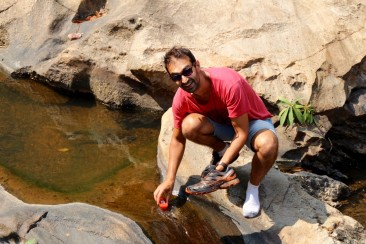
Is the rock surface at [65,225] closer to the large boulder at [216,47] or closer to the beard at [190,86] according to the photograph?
the beard at [190,86]

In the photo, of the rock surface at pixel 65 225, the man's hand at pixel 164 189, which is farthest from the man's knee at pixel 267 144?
the rock surface at pixel 65 225

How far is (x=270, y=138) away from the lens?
3811 mm

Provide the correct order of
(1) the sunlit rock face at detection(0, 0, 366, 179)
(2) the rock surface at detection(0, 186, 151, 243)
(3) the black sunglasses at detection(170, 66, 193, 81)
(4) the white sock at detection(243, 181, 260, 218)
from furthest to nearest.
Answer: (1) the sunlit rock face at detection(0, 0, 366, 179) < (4) the white sock at detection(243, 181, 260, 218) < (2) the rock surface at detection(0, 186, 151, 243) < (3) the black sunglasses at detection(170, 66, 193, 81)

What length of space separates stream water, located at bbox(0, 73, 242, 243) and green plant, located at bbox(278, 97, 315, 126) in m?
1.31

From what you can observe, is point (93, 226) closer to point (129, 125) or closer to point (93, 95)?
point (129, 125)

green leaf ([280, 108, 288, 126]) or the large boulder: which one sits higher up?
the large boulder

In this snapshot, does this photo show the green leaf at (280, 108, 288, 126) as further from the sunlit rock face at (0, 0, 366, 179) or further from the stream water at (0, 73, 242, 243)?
the stream water at (0, 73, 242, 243)

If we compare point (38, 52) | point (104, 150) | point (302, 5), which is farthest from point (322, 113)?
point (38, 52)

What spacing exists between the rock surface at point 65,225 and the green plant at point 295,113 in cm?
201

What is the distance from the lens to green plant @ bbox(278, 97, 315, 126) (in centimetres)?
534

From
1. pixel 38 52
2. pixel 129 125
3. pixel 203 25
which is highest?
pixel 203 25

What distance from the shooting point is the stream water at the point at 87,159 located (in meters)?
4.18

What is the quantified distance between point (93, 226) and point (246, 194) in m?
1.13

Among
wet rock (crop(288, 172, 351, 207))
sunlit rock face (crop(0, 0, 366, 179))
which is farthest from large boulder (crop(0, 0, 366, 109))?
wet rock (crop(288, 172, 351, 207))
